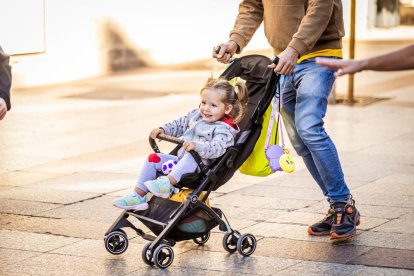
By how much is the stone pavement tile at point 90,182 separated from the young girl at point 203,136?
2007mm

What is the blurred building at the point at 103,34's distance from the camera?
596 inches

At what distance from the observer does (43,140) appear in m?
10.6

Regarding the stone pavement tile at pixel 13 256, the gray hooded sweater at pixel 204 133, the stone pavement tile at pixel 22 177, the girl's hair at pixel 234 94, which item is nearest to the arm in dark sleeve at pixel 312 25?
the girl's hair at pixel 234 94

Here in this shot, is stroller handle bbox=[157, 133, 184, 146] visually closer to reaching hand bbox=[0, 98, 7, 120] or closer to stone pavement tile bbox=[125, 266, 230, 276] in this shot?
stone pavement tile bbox=[125, 266, 230, 276]

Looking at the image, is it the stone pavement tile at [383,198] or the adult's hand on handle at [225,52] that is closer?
the adult's hand on handle at [225,52]

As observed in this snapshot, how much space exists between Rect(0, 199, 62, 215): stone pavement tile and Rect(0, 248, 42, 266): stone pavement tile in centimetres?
106

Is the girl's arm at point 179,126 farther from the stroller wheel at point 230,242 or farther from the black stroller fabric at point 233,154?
the stroller wheel at point 230,242

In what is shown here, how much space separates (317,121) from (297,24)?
647 millimetres

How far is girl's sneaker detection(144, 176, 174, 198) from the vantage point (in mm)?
6023

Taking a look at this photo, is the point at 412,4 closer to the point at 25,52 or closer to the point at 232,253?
the point at 25,52

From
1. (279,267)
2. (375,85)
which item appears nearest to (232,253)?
(279,267)

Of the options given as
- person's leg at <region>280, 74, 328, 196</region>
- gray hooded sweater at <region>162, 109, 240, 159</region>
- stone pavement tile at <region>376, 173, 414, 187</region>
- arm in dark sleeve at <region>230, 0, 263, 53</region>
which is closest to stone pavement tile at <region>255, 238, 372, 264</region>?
person's leg at <region>280, 74, 328, 196</region>

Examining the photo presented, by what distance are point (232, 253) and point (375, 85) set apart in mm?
9267

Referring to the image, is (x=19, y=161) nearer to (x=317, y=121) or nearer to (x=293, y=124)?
(x=293, y=124)
